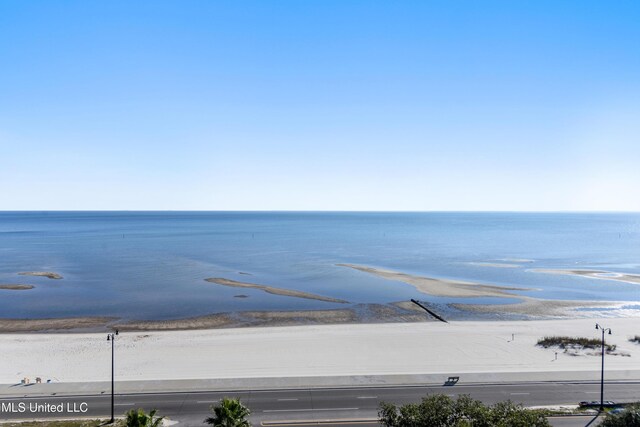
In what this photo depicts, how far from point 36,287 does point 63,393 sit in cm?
5389

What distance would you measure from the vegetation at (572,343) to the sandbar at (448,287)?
26.7 meters

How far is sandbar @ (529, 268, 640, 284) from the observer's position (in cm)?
9012

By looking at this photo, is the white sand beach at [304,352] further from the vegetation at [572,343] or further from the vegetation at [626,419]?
the vegetation at [626,419]

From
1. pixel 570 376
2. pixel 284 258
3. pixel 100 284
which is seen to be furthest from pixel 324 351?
pixel 284 258

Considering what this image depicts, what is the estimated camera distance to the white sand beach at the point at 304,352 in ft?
128

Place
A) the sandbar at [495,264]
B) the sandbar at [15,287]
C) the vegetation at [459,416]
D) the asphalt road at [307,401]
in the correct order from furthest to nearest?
the sandbar at [495,264] → the sandbar at [15,287] → the asphalt road at [307,401] → the vegetation at [459,416]

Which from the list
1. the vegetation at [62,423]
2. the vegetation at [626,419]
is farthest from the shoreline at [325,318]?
the vegetation at [626,419]

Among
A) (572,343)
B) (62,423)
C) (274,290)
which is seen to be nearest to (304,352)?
(62,423)

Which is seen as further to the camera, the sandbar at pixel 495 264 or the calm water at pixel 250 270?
the sandbar at pixel 495 264

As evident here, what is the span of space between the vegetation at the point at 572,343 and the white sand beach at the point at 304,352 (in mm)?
1218

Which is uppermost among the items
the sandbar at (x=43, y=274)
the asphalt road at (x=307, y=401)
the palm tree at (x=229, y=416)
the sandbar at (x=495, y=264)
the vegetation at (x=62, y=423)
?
the palm tree at (x=229, y=416)

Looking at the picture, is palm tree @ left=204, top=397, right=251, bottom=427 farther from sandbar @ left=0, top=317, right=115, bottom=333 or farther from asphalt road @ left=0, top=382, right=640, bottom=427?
sandbar @ left=0, top=317, right=115, bottom=333

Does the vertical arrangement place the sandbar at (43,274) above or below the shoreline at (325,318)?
above

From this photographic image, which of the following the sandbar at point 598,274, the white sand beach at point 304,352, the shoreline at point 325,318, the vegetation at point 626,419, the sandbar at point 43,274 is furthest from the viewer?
the sandbar at point 598,274
